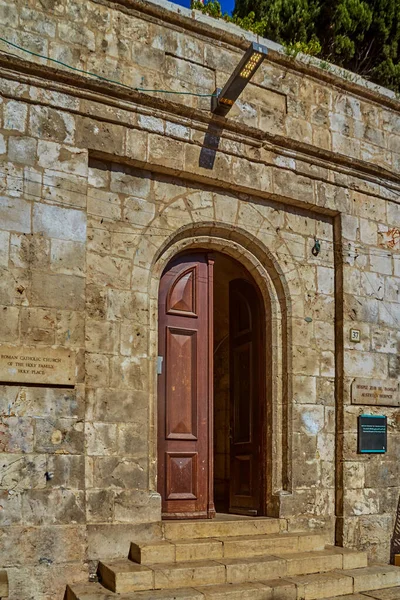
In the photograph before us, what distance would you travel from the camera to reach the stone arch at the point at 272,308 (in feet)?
21.1

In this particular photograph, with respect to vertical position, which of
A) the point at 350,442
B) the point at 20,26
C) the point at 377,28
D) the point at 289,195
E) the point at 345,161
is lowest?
the point at 350,442

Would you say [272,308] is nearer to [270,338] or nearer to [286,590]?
[270,338]

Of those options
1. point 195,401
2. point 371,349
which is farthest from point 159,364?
point 371,349

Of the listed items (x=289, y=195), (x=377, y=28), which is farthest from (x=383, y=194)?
(x=377, y=28)

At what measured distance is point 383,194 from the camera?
24.6 ft

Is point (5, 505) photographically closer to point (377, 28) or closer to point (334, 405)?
point (334, 405)

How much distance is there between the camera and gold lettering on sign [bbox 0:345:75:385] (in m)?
5.06

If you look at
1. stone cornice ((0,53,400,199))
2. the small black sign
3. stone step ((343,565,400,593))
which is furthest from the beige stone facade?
stone step ((343,565,400,593))

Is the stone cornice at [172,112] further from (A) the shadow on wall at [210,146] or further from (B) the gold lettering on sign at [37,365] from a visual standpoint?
(B) the gold lettering on sign at [37,365]

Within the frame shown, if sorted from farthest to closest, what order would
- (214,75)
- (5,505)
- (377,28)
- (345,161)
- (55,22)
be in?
(377,28) → (345,161) → (214,75) → (55,22) → (5,505)

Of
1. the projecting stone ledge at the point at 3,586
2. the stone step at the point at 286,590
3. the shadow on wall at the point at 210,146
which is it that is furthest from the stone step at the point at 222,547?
the shadow on wall at the point at 210,146

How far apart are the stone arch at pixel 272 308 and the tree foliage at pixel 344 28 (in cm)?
666

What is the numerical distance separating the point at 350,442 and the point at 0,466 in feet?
11.1

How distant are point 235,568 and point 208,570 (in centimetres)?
23
